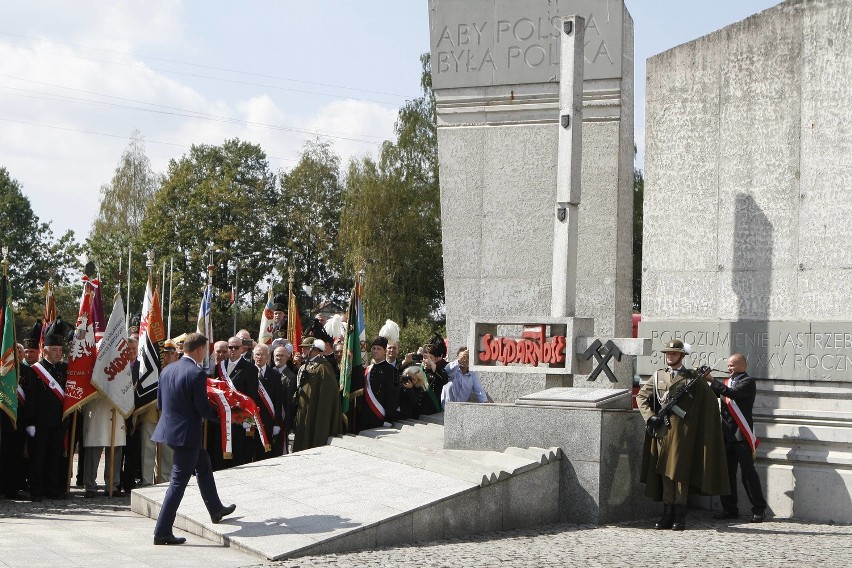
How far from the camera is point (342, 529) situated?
8789mm

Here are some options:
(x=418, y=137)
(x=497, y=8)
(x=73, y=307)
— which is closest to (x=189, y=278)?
(x=73, y=307)

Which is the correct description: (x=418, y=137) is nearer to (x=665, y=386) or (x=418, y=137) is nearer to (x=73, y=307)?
(x=73, y=307)

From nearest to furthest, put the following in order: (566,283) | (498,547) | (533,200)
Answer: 1. (498,547)
2. (566,283)
3. (533,200)

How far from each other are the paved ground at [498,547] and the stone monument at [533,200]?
1255 mm

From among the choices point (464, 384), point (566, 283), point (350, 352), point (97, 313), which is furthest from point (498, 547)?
point (97, 313)

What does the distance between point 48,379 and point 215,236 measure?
44.7 meters

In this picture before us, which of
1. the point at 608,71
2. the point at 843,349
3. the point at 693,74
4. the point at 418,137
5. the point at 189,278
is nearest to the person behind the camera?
the point at 843,349

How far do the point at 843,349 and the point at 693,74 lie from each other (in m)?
3.27

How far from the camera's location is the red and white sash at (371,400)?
13.8 metres

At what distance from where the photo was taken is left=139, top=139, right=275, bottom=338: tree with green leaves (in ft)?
183

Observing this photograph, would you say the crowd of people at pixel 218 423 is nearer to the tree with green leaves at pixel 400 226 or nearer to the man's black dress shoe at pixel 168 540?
the man's black dress shoe at pixel 168 540

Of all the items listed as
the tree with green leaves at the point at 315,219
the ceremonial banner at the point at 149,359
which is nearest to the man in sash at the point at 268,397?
the ceremonial banner at the point at 149,359

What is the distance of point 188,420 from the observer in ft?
29.9

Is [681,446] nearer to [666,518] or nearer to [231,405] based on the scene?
[666,518]
